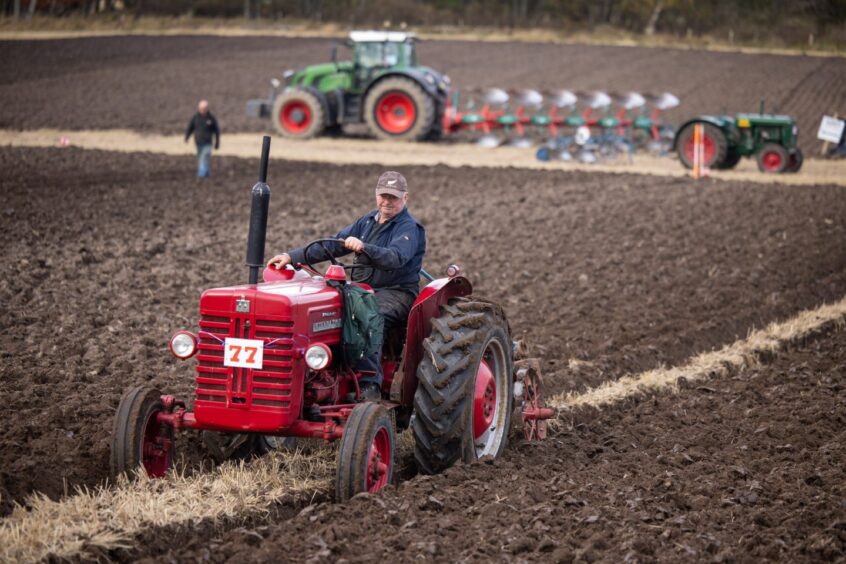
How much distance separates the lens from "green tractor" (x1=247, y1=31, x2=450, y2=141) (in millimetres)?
25312

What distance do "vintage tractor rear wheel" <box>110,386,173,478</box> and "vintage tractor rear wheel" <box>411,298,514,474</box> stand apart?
130cm

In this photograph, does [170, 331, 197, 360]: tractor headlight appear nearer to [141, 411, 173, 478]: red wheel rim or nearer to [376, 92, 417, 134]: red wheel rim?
[141, 411, 173, 478]: red wheel rim

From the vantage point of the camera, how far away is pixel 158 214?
1490 centimetres

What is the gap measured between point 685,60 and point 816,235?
28.7 metres

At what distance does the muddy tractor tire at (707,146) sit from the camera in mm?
21859

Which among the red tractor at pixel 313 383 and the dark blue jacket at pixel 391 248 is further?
the dark blue jacket at pixel 391 248

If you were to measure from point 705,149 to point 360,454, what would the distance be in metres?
18.1

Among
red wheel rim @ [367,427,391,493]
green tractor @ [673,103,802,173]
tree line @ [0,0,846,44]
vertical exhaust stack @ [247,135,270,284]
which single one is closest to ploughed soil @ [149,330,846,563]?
red wheel rim @ [367,427,391,493]

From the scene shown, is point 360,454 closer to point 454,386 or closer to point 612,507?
point 454,386

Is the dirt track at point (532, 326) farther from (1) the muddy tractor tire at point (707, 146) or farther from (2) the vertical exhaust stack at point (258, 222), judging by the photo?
(1) the muddy tractor tire at point (707, 146)

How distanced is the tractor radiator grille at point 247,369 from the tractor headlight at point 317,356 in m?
0.10

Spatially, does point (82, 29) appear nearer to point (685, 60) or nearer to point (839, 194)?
point (685, 60)

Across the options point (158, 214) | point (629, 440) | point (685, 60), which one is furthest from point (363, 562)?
point (685, 60)

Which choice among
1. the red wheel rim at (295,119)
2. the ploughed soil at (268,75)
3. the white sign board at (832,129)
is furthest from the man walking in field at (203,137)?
the white sign board at (832,129)
